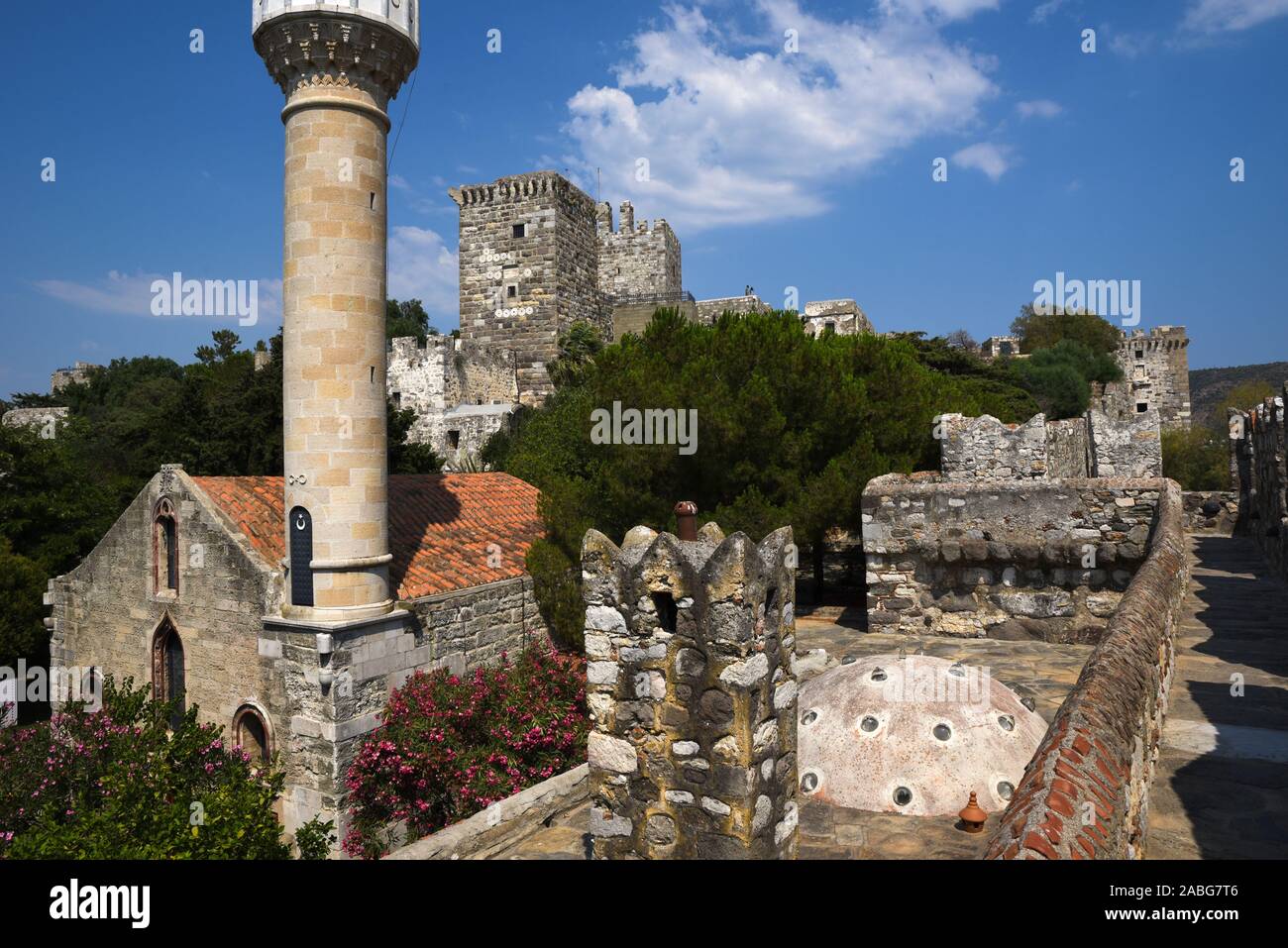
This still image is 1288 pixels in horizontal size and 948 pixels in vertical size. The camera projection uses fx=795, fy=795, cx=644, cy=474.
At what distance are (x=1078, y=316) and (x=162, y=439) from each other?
205 ft

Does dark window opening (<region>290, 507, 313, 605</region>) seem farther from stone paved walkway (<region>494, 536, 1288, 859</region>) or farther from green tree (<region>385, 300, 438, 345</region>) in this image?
green tree (<region>385, 300, 438, 345</region>)

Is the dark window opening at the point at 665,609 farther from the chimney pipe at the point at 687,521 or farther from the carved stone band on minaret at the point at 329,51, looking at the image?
the carved stone band on minaret at the point at 329,51

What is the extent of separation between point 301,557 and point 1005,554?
10.7 meters

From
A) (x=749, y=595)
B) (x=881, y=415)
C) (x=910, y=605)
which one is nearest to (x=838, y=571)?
(x=881, y=415)

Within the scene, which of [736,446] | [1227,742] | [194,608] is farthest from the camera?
[736,446]

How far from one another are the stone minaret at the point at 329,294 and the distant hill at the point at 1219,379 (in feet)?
335

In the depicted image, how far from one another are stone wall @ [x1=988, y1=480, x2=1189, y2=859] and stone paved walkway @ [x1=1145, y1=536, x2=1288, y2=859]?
19 cm

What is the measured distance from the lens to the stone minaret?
483 inches

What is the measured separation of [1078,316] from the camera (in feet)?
204

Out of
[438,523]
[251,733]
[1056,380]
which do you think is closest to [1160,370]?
[1056,380]

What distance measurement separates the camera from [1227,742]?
657 cm

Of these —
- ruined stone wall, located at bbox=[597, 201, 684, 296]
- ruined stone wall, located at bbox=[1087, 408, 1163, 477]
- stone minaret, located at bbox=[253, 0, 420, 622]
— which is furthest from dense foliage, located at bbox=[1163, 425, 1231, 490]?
stone minaret, located at bbox=[253, 0, 420, 622]

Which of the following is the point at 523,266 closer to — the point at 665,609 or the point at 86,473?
the point at 86,473
